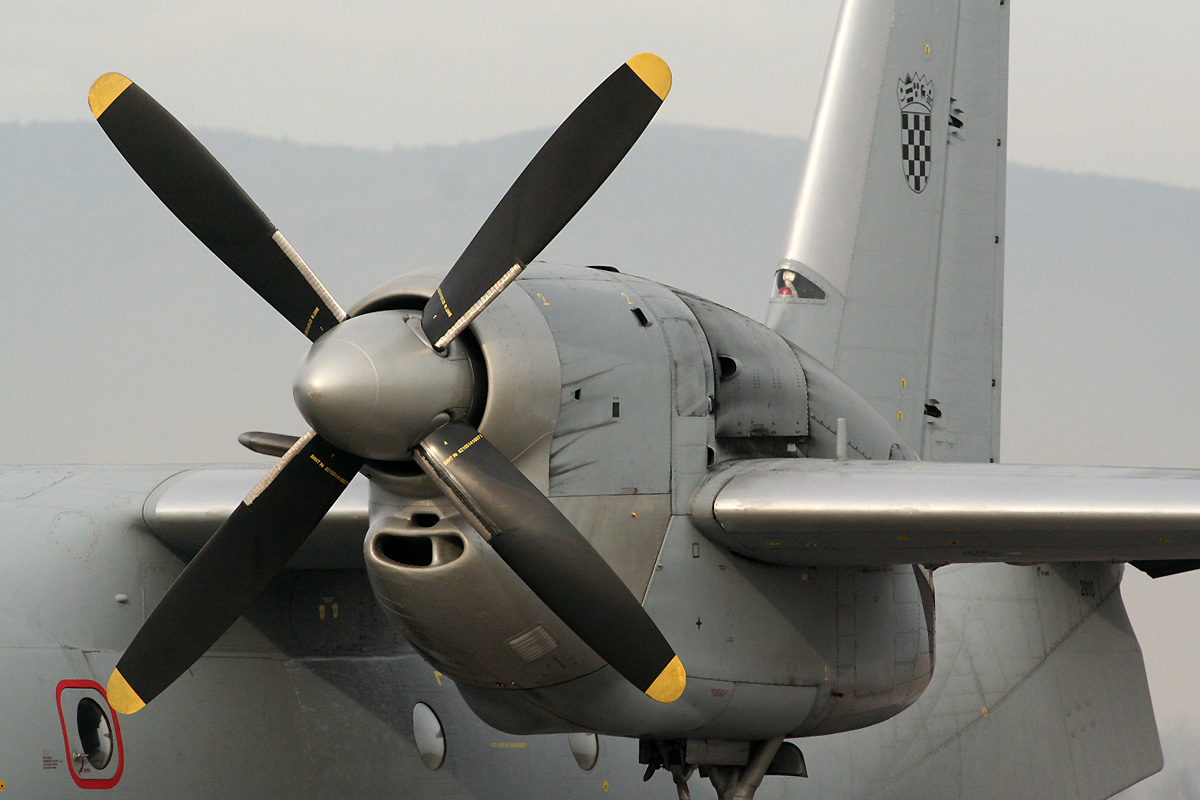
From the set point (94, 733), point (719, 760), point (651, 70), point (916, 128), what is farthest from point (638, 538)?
point (916, 128)

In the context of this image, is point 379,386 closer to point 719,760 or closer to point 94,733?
point 719,760

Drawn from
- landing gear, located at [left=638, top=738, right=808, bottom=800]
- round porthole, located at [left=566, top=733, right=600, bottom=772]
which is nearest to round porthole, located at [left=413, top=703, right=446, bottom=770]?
round porthole, located at [left=566, top=733, right=600, bottom=772]

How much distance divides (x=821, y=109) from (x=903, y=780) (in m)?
4.93

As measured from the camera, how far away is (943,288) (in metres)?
10.3

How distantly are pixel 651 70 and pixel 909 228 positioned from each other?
16.3 feet

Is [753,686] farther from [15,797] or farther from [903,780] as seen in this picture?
[15,797]

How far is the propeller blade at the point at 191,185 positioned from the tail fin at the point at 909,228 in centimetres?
461

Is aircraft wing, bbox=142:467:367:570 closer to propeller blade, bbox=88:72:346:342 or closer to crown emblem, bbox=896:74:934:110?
propeller blade, bbox=88:72:346:342

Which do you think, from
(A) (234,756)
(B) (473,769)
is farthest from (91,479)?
(B) (473,769)

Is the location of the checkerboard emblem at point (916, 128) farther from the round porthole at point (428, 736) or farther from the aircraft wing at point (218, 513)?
the round porthole at point (428, 736)

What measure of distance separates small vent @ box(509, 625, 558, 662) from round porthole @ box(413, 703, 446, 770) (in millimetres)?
2671

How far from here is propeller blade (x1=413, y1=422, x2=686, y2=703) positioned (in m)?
5.69

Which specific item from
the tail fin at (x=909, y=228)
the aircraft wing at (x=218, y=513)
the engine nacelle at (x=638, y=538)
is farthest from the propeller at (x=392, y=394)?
the tail fin at (x=909, y=228)

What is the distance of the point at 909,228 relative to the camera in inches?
402
